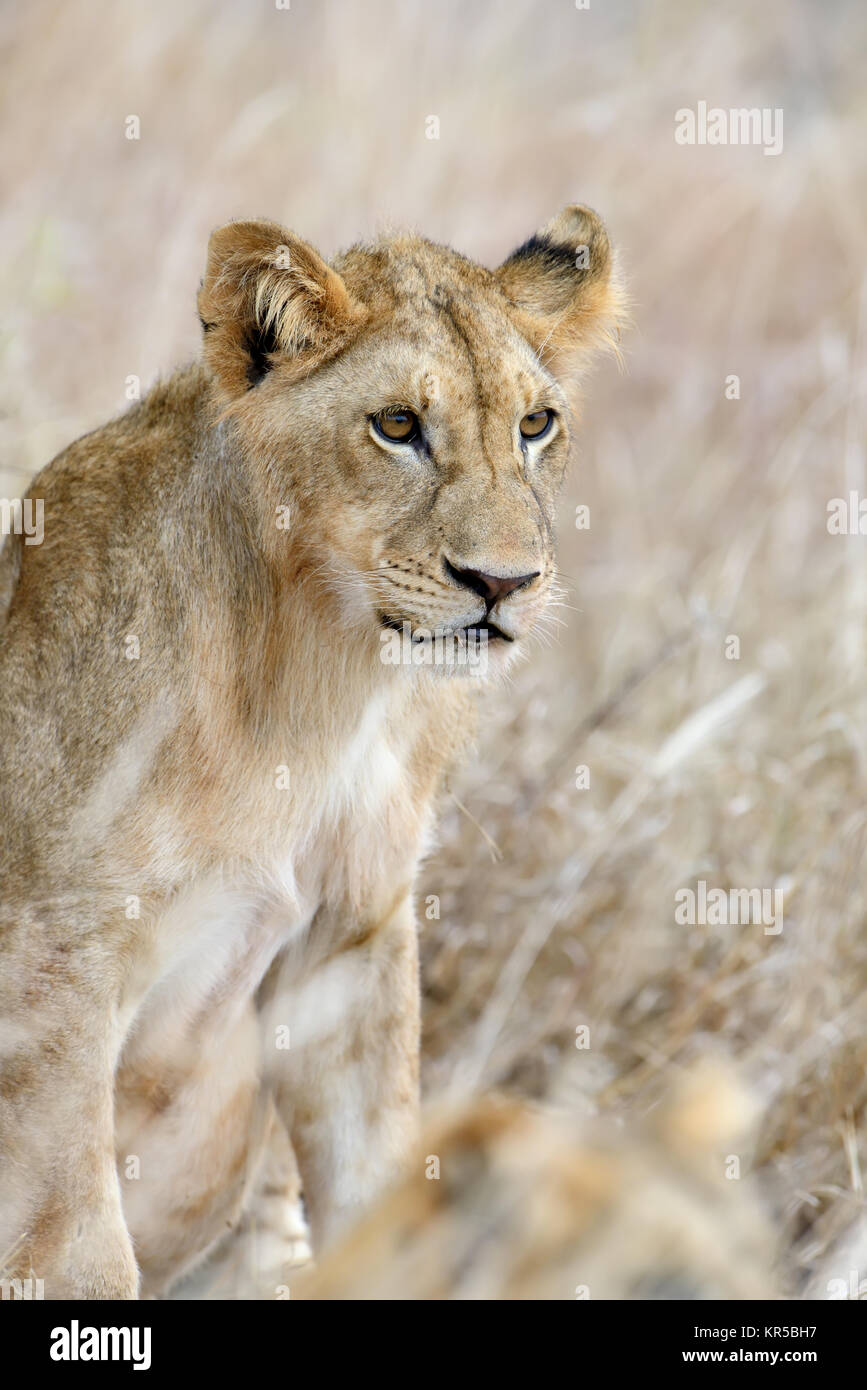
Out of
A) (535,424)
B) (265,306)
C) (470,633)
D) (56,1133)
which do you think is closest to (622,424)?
(535,424)

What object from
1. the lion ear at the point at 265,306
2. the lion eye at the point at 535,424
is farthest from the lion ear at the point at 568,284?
the lion ear at the point at 265,306

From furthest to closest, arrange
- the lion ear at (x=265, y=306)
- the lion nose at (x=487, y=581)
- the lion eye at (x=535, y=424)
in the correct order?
the lion eye at (x=535, y=424) < the lion ear at (x=265, y=306) < the lion nose at (x=487, y=581)

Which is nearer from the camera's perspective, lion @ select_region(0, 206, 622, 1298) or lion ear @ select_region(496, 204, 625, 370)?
lion @ select_region(0, 206, 622, 1298)

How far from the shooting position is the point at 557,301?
3.28 m

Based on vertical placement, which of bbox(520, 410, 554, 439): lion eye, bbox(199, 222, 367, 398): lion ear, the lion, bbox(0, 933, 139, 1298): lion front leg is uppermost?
bbox(199, 222, 367, 398): lion ear

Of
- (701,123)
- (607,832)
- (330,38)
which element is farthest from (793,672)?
(701,123)

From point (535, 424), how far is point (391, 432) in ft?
1.08

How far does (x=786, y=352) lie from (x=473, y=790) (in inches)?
188

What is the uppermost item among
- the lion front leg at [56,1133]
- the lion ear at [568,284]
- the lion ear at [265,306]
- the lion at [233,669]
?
the lion ear at [568,284]

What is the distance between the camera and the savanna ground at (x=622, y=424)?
14.5 feet

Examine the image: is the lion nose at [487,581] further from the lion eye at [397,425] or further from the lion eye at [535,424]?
the lion eye at [535,424]

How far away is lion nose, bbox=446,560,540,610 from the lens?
2742mm

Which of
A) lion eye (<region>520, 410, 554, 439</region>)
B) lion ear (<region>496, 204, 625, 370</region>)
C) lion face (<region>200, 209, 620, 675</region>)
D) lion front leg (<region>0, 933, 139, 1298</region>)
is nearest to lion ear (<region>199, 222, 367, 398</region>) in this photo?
lion face (<region>200, 209, 620, 675</region>)

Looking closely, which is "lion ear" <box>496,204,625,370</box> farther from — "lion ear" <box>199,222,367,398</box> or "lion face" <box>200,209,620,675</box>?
"lion ear" <box>199,222,367,398</box>
